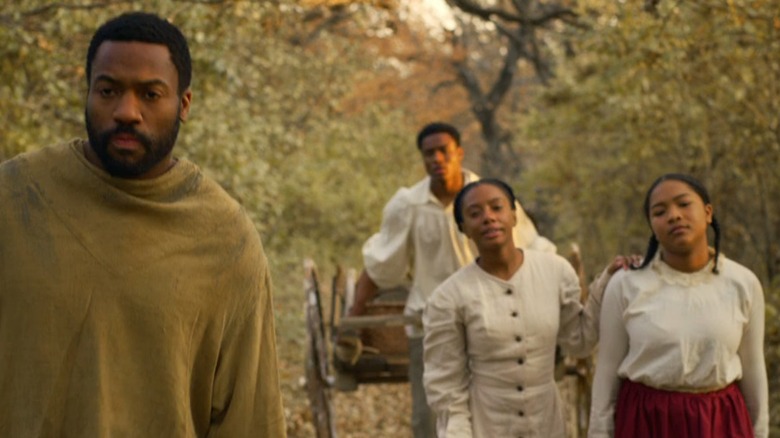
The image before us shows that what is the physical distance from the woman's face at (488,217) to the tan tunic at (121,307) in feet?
7.92

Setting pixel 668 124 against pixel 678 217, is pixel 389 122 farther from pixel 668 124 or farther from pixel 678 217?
pixel 678 217

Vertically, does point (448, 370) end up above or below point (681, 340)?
below

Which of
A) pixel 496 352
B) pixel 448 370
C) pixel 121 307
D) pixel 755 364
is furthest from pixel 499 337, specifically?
pixel 121 307

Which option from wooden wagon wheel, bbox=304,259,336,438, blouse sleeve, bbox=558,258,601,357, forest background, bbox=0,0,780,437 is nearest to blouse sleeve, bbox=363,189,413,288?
wooden wagon wheel, bbox=304,259,336,438

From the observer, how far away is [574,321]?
17.4 feet

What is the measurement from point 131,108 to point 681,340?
2545 millimetres

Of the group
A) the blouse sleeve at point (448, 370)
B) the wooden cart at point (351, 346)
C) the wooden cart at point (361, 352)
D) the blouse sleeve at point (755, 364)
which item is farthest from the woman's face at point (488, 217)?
the wooden cart at point (351, 346)

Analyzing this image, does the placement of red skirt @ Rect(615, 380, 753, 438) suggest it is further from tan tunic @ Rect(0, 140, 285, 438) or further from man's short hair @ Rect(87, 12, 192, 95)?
man's short hair @ Rect(87, 12, 192, 95)

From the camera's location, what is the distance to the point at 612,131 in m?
15.3

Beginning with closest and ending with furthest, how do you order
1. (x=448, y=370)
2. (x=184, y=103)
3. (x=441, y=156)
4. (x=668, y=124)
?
(x=184, y=103), (x=448, y=370), (x=441, y=156), (x=668, y=124)

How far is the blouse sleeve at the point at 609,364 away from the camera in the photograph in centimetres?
487

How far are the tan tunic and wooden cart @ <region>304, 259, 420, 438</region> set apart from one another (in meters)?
3.94

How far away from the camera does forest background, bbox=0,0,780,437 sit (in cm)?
857

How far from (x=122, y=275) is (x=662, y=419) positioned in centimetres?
251
